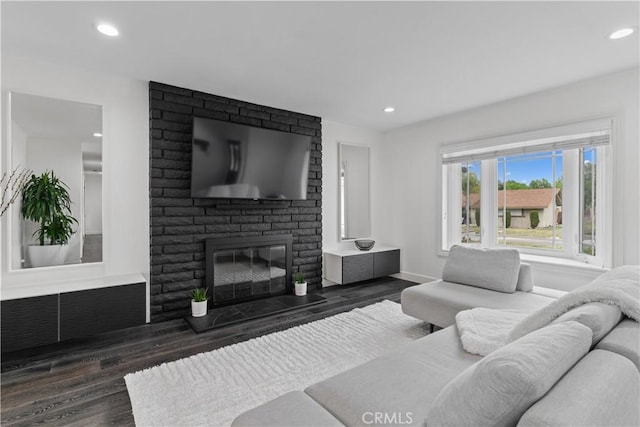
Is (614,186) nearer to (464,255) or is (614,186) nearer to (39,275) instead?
(464,255)

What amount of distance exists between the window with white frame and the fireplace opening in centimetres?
227

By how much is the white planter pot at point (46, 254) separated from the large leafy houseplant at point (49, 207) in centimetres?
4

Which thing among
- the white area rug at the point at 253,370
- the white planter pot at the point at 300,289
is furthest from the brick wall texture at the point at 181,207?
the white area rug at the point at 253,370

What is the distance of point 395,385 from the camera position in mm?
1354

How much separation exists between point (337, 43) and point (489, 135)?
2478mm

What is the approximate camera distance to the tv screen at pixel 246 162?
3266 mm

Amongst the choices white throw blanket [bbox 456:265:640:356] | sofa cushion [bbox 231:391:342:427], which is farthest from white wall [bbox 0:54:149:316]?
white throw blanket [bbox 456:265:640:356]

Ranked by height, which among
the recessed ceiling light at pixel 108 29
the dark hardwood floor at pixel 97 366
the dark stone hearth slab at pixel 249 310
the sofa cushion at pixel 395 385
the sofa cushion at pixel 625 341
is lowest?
the dark hardwood floor at pixel 97 366

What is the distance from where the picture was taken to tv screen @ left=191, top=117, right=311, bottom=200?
129 inches

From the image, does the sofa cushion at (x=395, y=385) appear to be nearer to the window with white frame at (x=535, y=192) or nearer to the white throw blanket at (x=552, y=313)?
the white throw blanket at (x=552, y=313)

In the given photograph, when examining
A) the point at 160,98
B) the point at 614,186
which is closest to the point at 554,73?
the point at 614,186

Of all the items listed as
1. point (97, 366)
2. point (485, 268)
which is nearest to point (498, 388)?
point (485, 268)

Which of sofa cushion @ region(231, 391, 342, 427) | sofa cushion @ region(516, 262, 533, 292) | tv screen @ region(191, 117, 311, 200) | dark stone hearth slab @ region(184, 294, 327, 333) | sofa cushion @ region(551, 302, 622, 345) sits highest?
tv screen @ region(191, 117, 311, 200)

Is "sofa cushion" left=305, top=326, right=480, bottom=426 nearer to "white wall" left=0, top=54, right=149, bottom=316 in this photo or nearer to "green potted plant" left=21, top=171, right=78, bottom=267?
"white wall" left=0, top=54, right=149, bottom=316
